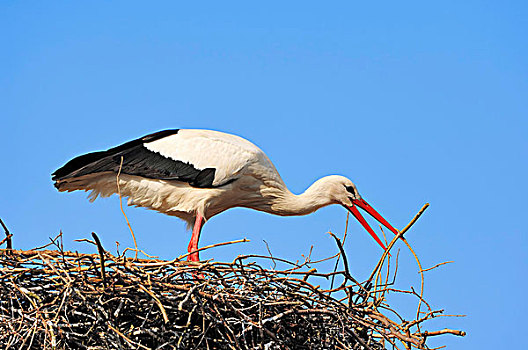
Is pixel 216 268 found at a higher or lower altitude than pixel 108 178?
lower

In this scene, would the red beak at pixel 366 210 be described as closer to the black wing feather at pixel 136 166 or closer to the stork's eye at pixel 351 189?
the stork's eye at pixel 351 189

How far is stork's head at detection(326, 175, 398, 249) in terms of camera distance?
17.0ft

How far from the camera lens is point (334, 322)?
3.33m

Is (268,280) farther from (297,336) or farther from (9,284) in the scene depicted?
(9,284)

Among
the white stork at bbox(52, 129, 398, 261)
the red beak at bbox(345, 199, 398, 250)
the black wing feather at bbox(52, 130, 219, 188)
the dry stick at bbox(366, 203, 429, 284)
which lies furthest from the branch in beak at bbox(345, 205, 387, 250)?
the dry stick at bbox(366, 203, 429, 284)

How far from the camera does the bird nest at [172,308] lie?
119 inches

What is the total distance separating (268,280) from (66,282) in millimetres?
829

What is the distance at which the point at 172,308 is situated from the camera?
3102 mm

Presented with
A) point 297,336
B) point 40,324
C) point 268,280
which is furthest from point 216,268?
point 40,324

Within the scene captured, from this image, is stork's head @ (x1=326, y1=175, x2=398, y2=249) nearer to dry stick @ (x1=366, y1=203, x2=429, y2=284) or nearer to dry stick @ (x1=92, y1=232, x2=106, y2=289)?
dry stick @ (x1=366, y1=203, x2=429, y2=284)

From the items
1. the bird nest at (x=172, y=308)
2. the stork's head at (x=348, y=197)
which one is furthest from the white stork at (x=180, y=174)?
the bird nest at (x=172, y=308)

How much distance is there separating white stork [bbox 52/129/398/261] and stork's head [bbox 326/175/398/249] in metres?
0.25

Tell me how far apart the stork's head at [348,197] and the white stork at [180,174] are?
0.81 ft

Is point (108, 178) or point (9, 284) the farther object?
point (108, 178)
